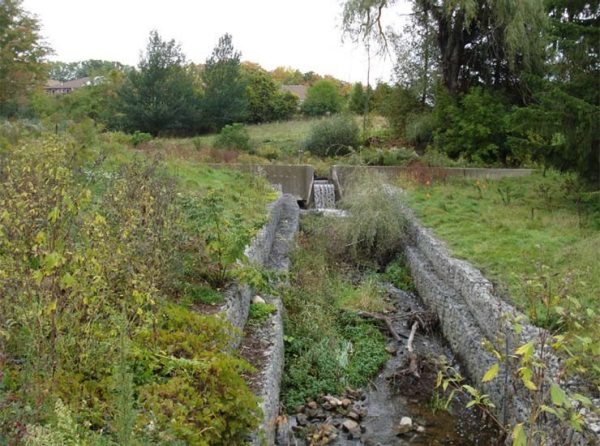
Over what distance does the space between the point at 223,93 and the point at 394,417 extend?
28.0m

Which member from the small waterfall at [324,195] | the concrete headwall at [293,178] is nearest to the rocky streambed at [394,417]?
the small waterfall at [324,195]

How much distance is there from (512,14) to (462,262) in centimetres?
1472

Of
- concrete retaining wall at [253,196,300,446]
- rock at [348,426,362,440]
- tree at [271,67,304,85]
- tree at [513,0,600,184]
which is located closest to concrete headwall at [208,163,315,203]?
concrete retaining wall at [253,196,300,446]

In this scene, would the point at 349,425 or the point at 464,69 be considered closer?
the point at 349,425

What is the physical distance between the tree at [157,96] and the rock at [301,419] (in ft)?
83.5

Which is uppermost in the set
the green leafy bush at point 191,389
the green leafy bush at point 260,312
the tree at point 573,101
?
the tree at point 573,101

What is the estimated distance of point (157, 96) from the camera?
29.8 meters

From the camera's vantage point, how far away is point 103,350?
12.0 feet

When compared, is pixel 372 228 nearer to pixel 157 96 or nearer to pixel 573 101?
pixel 573 101

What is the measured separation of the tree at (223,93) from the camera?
31.8 m

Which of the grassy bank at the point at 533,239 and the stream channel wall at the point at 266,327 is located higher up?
the grassy bank at the point at 533,239

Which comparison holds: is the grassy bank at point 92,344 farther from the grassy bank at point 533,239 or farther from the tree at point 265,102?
the tree at point 265,102

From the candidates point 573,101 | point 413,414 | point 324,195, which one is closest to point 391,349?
point 413,414

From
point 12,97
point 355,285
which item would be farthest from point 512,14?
point 12,97
